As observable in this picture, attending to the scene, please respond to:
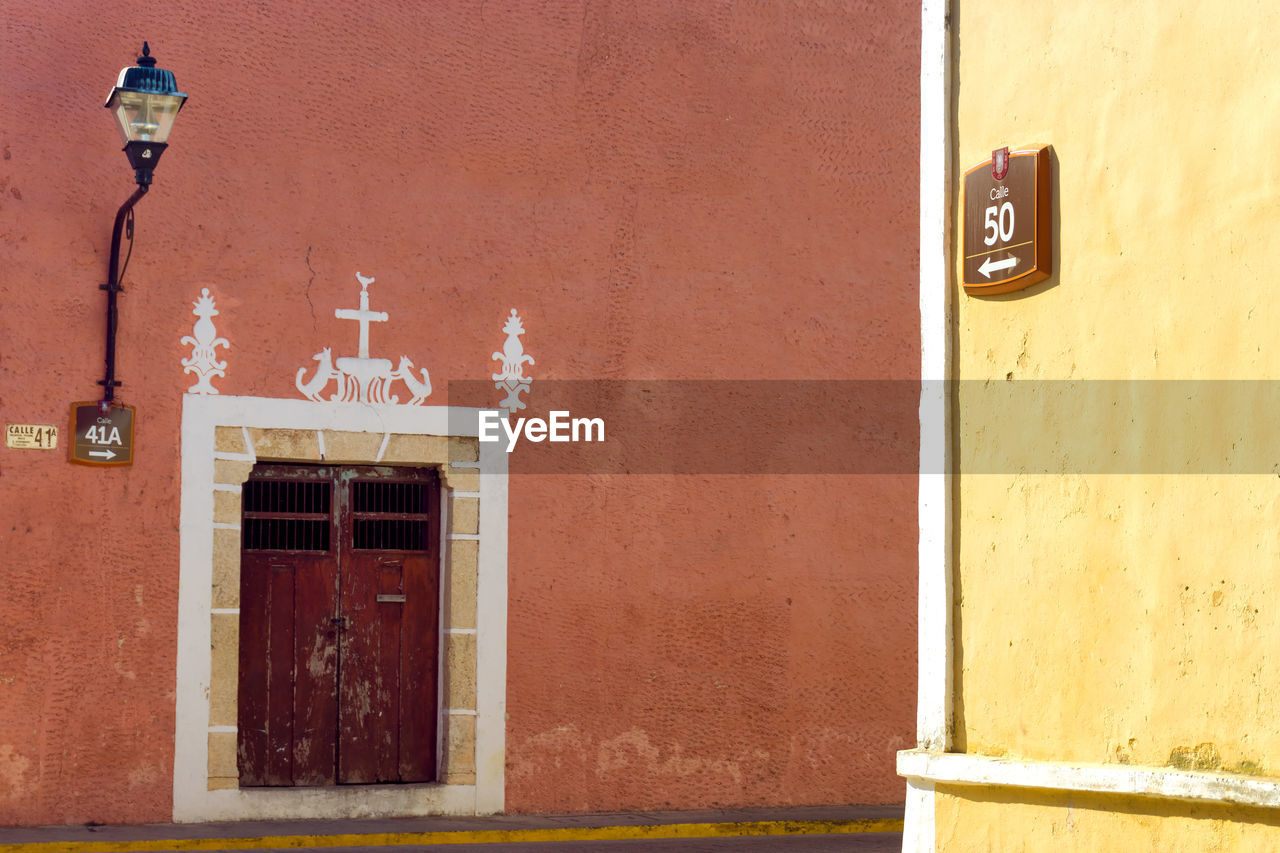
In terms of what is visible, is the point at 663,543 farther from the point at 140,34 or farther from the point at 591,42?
the point at 140,34

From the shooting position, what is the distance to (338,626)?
9.77 m

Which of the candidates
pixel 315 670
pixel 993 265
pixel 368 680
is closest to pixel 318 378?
pixel 315 670

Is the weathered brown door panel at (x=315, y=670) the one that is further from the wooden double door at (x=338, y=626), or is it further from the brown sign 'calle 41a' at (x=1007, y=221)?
the brown sign 'calle 41a' at (x=1007, y=221)

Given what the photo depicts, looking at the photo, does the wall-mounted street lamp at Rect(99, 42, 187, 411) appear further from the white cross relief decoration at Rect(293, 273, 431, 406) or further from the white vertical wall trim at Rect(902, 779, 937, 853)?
the white vertical wall trim at Rect(902, 779, 937, 853)

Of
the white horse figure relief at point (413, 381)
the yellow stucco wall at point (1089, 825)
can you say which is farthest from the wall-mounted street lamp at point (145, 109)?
the yellow stucco wall at point (1089, 825)

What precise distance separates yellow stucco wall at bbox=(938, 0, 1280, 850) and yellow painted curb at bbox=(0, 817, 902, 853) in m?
4.62

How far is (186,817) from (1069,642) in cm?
582

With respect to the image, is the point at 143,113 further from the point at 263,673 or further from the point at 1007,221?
the point at 1007,221

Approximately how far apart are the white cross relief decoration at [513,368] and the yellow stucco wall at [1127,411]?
502 centimetres

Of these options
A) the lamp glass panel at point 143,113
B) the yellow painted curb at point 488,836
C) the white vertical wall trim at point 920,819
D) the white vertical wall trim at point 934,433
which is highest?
the lamp glass panel at point 143,113

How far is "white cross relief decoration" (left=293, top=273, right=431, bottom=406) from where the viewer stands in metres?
9.62

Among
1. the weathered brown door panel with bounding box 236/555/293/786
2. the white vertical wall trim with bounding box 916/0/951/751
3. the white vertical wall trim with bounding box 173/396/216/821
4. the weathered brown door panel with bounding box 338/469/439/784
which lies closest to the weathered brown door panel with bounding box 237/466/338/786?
the weathered brown door panel with bounding box 236/555/293/786

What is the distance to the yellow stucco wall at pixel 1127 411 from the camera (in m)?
4.36

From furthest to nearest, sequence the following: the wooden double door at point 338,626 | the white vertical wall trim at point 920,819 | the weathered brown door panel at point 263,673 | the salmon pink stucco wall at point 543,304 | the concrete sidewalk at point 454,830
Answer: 1. the wooden double door at point 338,626
2. the weathered brown door panel at point 263,673
3. the salmon pink stucco wall at point 543,304
4. the concrete sidewalk at point 454,830
5. the white vertical wall trim at point 920,819
